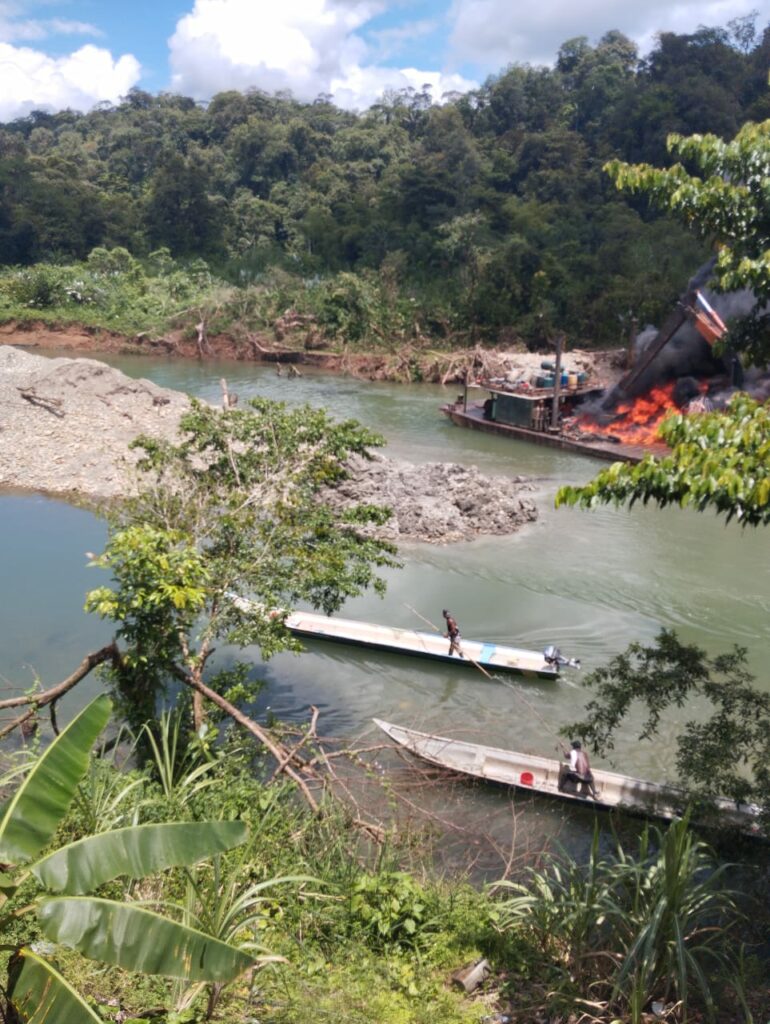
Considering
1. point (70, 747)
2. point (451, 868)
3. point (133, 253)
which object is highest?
point (133, 253)

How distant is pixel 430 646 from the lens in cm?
1330

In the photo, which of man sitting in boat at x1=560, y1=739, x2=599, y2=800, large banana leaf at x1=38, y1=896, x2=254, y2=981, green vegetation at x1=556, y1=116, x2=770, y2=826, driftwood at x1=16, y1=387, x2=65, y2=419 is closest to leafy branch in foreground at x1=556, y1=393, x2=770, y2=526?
green vegetation at x1=556, y1=116, x2=770, y2=826

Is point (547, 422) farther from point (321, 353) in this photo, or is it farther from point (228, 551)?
point (321, 353)

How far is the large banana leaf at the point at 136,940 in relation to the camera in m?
3.99

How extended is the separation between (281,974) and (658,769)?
652cm

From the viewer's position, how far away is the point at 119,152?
70875 mm

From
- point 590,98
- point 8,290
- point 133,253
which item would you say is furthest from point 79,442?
point 590,98

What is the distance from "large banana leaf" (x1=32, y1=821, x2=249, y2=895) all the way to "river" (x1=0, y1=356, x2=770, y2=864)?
695 cm

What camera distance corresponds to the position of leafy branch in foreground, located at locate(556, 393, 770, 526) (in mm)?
4898

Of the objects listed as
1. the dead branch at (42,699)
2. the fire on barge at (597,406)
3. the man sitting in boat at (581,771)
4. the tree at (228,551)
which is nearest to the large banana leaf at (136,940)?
the dead branch at (42,699)

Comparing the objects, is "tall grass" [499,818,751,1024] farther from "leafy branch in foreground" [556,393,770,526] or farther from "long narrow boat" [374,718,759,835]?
"long narrow boat" [374,718,759,835]

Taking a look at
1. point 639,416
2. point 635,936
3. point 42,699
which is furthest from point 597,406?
point 635,936

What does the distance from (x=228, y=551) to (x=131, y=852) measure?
5.90 meters

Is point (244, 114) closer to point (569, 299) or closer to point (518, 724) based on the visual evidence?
point (569, 299)
